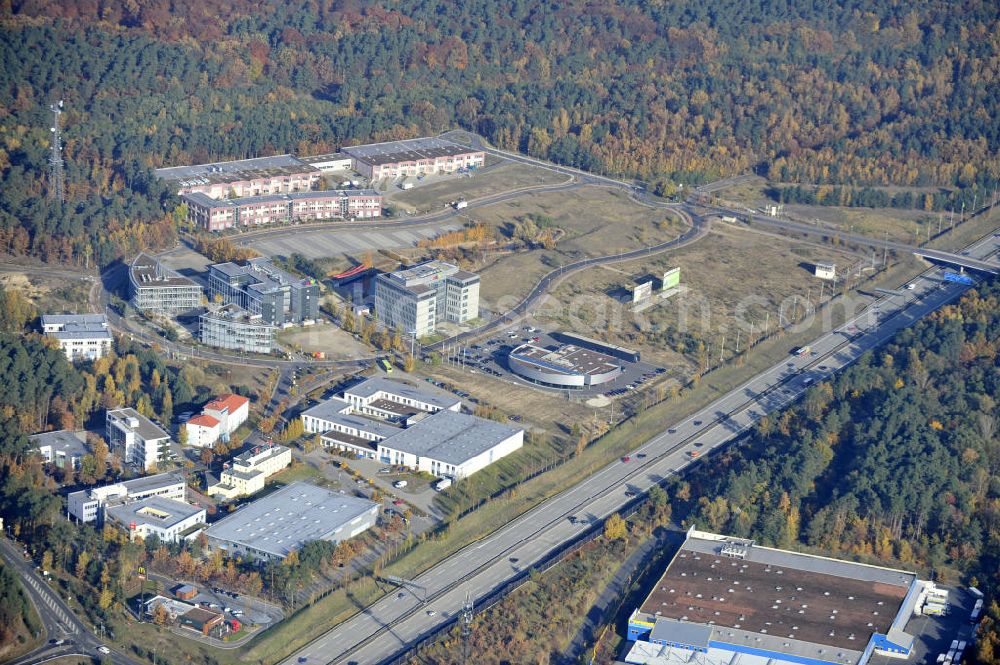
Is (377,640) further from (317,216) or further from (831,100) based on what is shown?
(831,100)

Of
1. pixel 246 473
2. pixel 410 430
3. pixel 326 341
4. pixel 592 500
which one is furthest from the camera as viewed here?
pixel 326 341

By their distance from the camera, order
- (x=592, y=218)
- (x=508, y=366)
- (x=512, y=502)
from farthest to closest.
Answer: (x=592, y=218)
(x=508, y=366)
(x=512, y=502)

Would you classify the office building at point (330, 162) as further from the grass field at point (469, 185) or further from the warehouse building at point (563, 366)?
the warehouse building at point (563, 366)

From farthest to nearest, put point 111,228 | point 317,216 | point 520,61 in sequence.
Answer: point 520,61 → point 317,216 → point 111,228

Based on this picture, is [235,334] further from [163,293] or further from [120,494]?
[120,494]

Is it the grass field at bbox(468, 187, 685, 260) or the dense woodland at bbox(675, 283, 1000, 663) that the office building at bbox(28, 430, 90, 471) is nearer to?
the dense woodland at bbox(675, 283, 1000, 663)

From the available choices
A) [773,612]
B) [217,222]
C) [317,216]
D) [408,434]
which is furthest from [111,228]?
[773,612]

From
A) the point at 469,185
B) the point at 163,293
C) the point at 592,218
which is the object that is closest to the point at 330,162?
the point at 469,185
